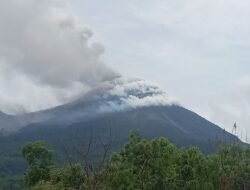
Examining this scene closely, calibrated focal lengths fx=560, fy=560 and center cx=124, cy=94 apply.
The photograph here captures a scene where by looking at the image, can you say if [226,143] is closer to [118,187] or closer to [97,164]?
[97,164]

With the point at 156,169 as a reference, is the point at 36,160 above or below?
above

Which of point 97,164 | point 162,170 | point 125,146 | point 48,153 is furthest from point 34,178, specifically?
point 97,164

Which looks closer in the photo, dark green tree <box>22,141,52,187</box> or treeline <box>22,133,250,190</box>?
treeline <box>22,133,250,190</box>

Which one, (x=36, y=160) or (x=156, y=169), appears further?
(x=36, y=160)

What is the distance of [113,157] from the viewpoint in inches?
1558

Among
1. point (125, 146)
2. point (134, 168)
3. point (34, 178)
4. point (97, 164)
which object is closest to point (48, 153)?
point (34, 178)

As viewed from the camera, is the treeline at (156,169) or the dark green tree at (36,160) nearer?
the treeline at (156,169)

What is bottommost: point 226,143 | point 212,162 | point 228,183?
point 228,183

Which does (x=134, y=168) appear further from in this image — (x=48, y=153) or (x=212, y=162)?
(x=48, y=153)

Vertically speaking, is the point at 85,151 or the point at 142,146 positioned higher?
the point at 142,146

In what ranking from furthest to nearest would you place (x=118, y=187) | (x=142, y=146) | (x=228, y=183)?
(x=142, y=146)
(x=118, y=187)
(x=228, y=183)

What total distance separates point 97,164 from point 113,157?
2914 cm

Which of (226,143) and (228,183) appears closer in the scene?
(228,183)

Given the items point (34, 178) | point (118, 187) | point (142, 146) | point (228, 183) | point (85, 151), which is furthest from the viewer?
point (34, 178)
